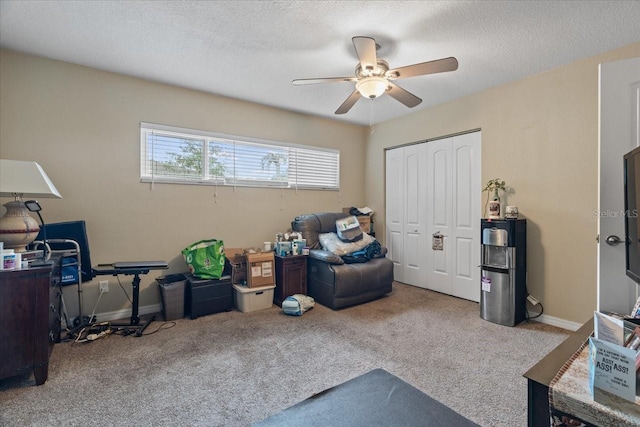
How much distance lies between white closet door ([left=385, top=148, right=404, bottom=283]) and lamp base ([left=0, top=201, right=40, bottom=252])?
13.9 feet

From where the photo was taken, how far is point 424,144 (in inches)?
171

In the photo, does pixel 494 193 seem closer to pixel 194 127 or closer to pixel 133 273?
pixel 194 127

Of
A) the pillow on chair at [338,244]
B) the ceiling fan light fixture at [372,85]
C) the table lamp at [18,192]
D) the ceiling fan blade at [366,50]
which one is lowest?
the pillow on chair at [338,244]

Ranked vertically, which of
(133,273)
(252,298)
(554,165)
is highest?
(554,165)

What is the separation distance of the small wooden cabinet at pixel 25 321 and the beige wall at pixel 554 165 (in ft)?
14.2

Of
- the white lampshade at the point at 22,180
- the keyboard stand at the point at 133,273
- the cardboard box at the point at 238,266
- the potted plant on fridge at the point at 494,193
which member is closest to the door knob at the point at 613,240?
the potted plant on fridge at the point at 494,193

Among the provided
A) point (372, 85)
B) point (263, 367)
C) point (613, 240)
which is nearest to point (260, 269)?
point (263, 367)

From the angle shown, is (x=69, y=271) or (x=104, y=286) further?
(x=104, y=286)

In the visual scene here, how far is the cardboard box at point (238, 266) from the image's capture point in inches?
142

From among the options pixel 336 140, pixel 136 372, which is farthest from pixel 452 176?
pixel 136 372

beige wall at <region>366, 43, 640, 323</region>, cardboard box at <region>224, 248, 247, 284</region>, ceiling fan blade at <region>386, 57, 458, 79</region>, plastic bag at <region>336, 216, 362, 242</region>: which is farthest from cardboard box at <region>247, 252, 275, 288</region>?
beige wall at <region>366, 43, 640, 323</region>

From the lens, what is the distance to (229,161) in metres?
3.93

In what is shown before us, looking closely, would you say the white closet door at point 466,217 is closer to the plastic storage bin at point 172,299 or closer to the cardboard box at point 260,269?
the cardboard box at point 260,269

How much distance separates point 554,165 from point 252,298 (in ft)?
11.7
